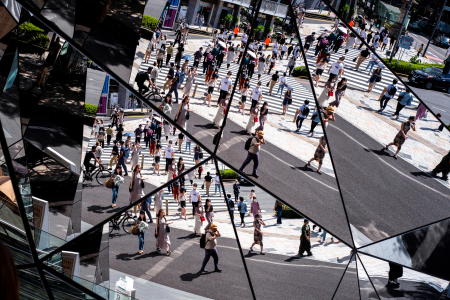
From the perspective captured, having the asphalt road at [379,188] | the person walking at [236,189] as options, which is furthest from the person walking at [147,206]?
the asphalt road at [379,188]

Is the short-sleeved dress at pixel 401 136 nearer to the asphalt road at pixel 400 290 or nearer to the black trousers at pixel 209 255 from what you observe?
the asphalt road at pixel 400 290

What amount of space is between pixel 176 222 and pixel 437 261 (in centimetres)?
317

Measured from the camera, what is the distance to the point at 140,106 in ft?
18.7

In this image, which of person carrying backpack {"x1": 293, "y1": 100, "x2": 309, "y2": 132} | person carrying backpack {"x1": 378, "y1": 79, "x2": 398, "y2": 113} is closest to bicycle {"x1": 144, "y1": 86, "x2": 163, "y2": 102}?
person carrying backpack {"x1": 293, "y1": 100, "x2": 309, "y2": 132}

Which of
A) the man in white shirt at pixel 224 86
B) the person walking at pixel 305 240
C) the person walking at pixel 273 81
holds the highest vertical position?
the person walking at pixel 273 81

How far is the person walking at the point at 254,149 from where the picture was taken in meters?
6.05

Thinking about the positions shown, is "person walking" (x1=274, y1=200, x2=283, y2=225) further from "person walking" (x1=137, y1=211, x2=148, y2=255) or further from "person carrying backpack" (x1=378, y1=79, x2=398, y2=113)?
"person carrying backpack" (x1=378, y1=79, x2=398, y2=113)

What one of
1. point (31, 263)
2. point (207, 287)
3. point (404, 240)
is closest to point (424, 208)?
point (404, 240)

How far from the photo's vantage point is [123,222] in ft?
19.9

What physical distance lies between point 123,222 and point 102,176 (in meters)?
0.49

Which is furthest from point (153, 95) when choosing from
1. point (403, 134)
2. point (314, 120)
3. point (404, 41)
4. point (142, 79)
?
point (404, 41)

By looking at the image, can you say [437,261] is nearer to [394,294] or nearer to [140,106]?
[394,294]

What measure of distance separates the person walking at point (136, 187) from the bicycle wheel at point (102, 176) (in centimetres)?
23

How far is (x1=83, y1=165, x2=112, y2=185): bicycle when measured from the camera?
19.4ft
